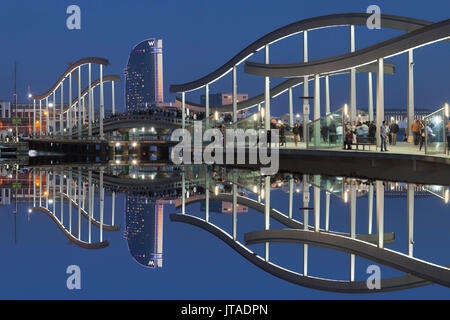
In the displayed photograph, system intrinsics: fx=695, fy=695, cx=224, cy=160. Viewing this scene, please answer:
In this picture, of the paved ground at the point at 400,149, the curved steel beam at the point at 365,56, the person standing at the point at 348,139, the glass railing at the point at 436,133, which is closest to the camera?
the glass railing at the point at 436,133

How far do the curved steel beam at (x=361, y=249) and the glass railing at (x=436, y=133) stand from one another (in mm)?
9854

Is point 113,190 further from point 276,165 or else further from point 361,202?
point 276,165

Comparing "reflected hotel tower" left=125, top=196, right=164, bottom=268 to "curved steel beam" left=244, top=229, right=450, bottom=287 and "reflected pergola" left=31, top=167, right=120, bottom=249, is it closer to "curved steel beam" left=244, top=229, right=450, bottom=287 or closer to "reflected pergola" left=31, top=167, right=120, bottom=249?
"reflected pergola" left=31, top=167, right=120, bottom=249

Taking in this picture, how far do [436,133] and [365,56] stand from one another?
7.56 m

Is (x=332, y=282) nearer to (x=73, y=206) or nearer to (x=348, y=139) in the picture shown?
(x=73, y=206)

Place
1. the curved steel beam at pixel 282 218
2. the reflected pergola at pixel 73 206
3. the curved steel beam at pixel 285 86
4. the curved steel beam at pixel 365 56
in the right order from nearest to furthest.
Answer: the curved steel beam at pixel 282 218
the reflected pergola at pixel 73 206
the curved steel beam at pixel 365 56
the curved steel beam at pixel 285 86

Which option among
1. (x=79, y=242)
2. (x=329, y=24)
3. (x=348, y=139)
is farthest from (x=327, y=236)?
(x=329, y=24)

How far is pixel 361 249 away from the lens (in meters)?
9.82

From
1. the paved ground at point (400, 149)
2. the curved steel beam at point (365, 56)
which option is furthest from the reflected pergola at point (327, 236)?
the curved steel beam at point (365, 56)

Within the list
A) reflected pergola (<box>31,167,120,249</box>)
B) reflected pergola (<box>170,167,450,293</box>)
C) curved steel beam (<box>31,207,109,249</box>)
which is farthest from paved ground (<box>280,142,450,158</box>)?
curved steel beam (<box>31,207,109,249</box>)

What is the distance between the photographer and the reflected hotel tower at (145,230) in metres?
9.04

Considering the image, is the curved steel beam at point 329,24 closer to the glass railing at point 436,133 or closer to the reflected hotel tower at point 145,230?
the glass railing at point 436,133
